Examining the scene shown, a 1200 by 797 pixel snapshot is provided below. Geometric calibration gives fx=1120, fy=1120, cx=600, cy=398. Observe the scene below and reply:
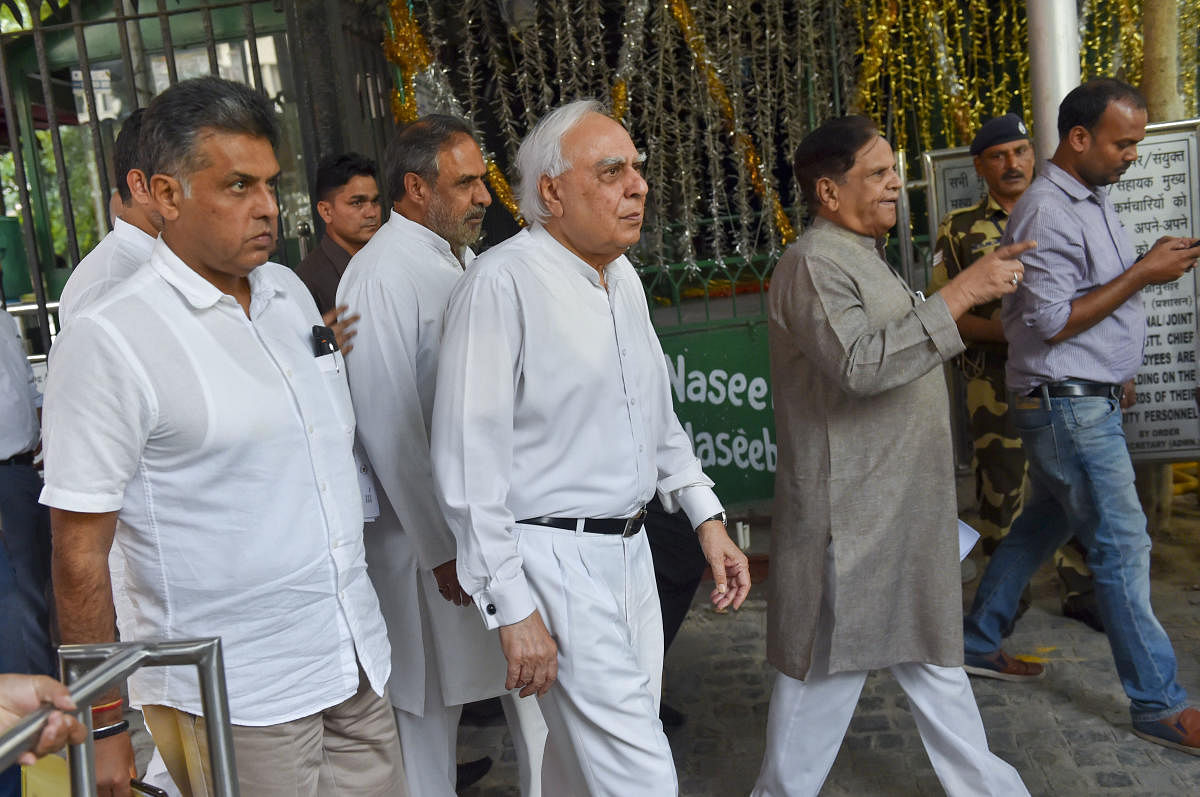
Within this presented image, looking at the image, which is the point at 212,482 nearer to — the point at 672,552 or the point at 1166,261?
the point at 672,552

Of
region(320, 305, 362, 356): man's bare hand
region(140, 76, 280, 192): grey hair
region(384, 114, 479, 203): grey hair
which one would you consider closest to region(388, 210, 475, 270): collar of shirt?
region(384, 114, 479, 203): grey hair

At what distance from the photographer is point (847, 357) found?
9.32 ft

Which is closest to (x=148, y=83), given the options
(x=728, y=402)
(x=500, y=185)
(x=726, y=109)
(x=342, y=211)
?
(x=500, y=185)

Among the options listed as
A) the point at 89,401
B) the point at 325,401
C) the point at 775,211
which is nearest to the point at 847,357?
the point at 325,401

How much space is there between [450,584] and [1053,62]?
314cm

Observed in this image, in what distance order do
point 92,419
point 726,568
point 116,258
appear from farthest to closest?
point 116,258 < point 726,568 < point 92,419

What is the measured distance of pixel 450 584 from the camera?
9.33 feet

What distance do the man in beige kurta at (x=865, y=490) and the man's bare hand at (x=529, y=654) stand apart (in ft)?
3.19

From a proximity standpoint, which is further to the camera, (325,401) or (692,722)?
(692,722)

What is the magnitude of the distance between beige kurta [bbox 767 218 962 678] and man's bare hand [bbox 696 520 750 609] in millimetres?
392

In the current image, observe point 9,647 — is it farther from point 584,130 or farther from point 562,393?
point 584,130

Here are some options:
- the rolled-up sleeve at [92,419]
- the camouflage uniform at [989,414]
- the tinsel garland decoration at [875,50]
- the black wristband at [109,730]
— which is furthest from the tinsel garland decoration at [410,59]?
the black wristband at [109,730]

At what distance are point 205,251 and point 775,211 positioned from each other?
426cm

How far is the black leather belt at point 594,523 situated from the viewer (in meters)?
2.48
